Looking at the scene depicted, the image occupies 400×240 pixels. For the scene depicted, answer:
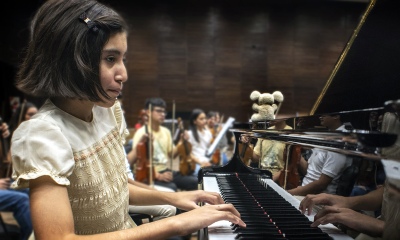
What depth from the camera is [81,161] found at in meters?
1.18

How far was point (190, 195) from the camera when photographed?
1.41 m

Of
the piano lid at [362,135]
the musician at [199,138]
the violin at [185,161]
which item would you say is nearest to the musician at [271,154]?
the piano lid at [362,135]

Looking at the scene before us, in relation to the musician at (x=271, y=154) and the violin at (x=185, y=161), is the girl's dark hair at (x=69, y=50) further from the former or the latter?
the violin at (x=185, y=161)

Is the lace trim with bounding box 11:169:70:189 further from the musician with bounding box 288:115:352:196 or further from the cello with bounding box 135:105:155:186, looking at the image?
the cello with bounding box 135:105:155:186

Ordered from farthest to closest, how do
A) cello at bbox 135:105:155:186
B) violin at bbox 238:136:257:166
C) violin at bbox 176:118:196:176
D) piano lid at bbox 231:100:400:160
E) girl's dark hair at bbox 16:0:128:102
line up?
violin at bbox 176:118:196:176 → cello at bbox 135:105:155:186 → violin at bbox 238:136:257:166 → girl's dark hair at bbox 16:0:128:102 → piano lid at bbox 231:100:400:160

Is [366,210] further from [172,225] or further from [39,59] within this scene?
[39,59]

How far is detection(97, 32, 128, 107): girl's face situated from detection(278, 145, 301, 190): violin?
62cm

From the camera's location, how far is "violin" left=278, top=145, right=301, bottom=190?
1.21 m

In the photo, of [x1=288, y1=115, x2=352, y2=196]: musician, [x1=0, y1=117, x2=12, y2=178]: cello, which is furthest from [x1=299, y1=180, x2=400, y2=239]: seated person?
[x1=0, y1=117, x2=12, y2=178]: cello

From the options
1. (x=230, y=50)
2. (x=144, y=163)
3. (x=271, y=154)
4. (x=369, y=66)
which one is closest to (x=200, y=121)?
(x=144, y=163)

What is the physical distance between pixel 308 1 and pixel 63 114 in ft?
29.7

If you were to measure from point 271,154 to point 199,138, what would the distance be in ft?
12.7

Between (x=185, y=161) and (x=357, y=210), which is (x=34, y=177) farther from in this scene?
(x=185, y=161)

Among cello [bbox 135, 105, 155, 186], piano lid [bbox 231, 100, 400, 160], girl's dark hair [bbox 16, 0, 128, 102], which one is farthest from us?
cello [bbox 135, 105, 155, 186]
